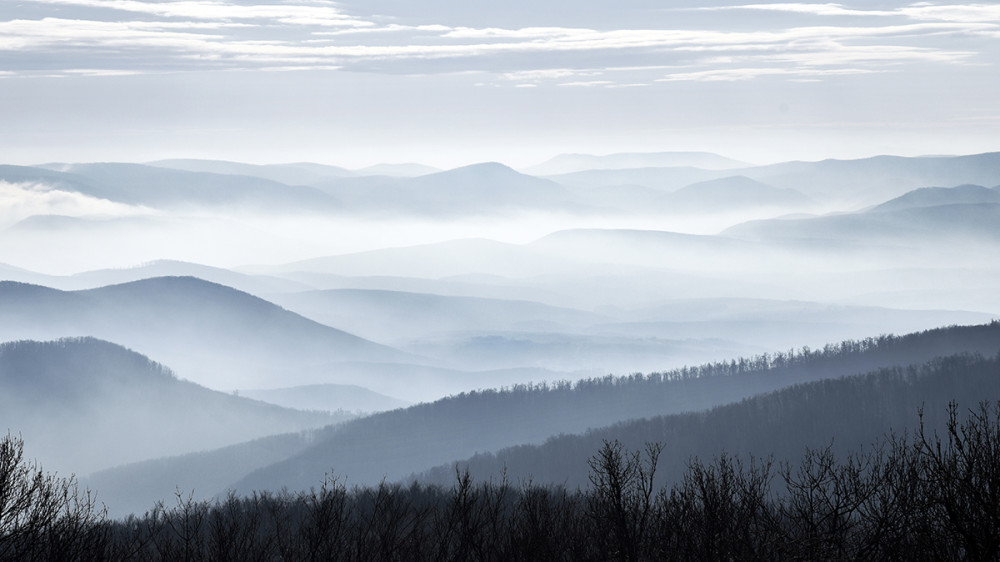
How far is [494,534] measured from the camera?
127ft

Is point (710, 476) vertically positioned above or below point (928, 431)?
above

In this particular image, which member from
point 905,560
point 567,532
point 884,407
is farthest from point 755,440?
point 905,560

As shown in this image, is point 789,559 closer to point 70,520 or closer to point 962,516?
point 962,516

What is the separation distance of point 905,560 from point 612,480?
10.2m

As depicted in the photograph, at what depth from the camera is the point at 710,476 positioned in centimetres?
4006

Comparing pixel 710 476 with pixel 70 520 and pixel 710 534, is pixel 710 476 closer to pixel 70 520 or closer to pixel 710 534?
pixel 710 534

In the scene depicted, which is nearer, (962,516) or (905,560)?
(962,516)

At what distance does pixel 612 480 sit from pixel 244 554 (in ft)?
46.0

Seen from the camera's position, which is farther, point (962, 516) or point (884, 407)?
point (884, 407)

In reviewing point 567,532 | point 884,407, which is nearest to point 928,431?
point 884,407

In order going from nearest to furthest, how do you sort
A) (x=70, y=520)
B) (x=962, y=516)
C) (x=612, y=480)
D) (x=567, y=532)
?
(x=962, y=516), (x=70, y=520), (x=612, y=480), (x=567, y=532)

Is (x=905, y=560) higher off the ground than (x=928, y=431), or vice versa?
(x=905, y=560)

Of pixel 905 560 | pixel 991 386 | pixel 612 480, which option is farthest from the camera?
pixel 991 386

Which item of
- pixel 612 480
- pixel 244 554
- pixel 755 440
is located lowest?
pixel 755 440
